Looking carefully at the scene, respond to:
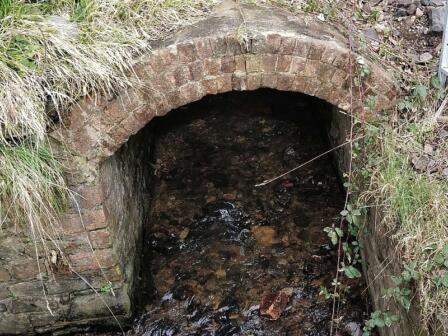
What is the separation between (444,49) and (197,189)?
9.33ft

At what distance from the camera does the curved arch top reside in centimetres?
316

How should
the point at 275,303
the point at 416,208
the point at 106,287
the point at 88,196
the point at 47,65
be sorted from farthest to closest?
the point at 275,303 < the point at 106,287 < the point at 88,196 < the point at 47,65 < the point at 416,208

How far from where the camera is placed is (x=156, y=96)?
10.7 feet

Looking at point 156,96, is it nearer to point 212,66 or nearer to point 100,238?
point 212,66

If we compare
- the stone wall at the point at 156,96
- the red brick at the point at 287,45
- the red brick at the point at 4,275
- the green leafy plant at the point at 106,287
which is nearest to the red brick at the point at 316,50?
the stone wall at the point at 156,96

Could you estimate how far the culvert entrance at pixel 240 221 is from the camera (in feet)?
13.5

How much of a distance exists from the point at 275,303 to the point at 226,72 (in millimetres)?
1936

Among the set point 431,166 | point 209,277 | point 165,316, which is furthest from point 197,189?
point 431,166

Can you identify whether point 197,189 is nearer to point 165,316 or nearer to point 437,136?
point 165,316

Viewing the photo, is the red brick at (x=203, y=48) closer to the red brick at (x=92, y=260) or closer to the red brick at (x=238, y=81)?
the red brick at (x=238, y=81)

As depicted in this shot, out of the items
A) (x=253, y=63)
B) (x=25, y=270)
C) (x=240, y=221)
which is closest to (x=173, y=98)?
(x=253, y=63)

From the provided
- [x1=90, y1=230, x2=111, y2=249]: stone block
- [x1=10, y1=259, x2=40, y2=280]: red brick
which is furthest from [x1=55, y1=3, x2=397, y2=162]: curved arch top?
[x1=10, y1=259, x2=40, y2=280]: red brick

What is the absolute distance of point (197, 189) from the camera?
5348 millimetres

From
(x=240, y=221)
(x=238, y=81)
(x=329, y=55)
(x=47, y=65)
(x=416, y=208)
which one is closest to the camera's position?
(x=416, y=208)
